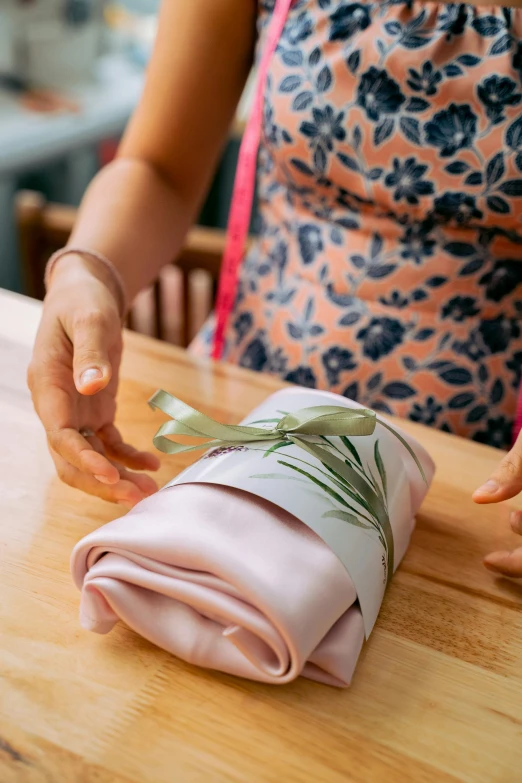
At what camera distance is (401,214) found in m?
0.90

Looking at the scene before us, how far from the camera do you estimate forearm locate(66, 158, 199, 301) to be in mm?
882

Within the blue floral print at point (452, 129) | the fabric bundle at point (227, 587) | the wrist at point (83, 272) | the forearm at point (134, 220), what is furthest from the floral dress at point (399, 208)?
the fabric bundle at point (227, 587)

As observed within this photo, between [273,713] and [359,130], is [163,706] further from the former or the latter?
[359,130]

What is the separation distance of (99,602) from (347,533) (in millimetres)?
171

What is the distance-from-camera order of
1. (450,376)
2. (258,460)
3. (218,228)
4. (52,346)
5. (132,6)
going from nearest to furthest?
(258,460)
(52,346)
(450,376)
(218,228)
(132,6)

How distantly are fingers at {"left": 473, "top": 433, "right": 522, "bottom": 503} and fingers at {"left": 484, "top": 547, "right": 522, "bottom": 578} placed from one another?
5 centimetres

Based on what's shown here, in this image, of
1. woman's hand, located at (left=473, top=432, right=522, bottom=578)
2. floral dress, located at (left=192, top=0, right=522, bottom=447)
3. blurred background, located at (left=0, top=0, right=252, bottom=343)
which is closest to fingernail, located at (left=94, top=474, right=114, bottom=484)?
woman's hand, located at (left=473, top=432, right=522, bottom=578)

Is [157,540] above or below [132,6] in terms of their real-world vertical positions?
above

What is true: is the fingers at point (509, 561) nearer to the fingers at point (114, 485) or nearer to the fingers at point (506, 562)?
the fingers at point (506, 562)

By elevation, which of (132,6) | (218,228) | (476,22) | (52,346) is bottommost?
(218,228)

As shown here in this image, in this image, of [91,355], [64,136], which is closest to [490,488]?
[91,355]

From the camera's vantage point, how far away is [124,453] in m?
0.70

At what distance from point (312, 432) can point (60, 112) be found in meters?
1.74

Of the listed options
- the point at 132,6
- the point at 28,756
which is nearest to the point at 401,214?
the point at 28,756
